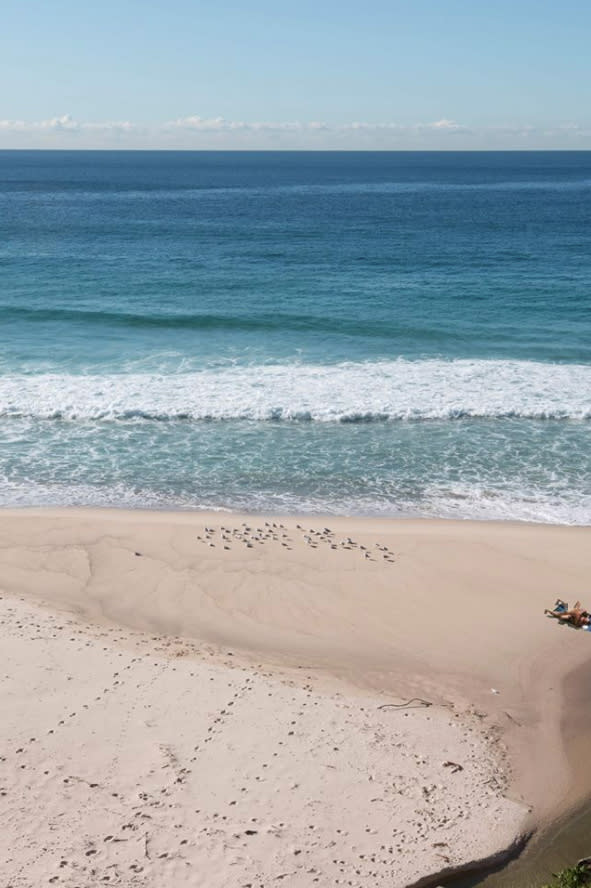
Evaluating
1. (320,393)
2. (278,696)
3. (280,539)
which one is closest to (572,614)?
(278,696)

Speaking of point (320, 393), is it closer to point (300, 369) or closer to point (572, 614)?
point (300, 369)

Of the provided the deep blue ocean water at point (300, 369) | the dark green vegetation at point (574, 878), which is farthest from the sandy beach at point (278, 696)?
the deep blue ocean water at point (300, 369)

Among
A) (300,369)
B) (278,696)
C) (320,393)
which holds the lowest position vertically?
(278,696)

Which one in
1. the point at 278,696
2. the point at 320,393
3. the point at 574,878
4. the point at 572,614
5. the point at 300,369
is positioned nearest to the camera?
the point at 574,878

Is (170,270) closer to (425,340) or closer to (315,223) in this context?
(425,340)

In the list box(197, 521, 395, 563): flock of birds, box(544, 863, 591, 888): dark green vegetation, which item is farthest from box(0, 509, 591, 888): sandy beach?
box(544, 863, 591, 888): dark green vegetation

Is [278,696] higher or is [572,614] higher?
[572,614]

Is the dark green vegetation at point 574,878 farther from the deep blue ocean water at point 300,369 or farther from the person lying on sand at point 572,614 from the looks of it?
the deep blue ocean water at point 300,369

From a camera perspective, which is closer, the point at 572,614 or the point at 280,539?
the point at 572,614
